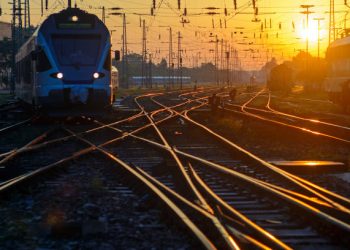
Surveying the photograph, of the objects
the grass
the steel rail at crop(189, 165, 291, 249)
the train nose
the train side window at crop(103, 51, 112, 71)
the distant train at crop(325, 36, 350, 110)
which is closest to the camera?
the steel rail at crop(189, 165, 291, 249)

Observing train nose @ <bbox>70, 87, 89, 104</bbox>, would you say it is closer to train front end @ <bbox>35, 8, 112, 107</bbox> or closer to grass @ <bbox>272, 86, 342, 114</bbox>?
train front end @ <bbox>35, 8, 112, 107</bbox>

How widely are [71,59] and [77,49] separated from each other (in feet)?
1.34

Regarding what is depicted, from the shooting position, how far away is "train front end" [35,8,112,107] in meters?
19.2

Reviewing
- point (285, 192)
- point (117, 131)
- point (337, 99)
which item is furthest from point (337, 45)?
point (285, 192)

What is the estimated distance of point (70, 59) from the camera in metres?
19.3

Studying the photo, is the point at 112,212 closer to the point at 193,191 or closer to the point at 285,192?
the point at 193,191

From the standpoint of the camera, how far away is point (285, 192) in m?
7.60

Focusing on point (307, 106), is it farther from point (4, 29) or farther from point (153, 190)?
point (4, 29)

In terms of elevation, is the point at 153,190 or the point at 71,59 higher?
the point at 71,59

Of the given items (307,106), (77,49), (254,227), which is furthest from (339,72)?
(254,227)

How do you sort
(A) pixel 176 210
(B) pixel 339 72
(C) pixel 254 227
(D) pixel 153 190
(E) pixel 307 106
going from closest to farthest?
1. (C) pixel 254 227
2. (A) pixel 176 210
3. (D) pixel 153 190
4. (B) pixel 339 72
5. (E) pixel 307 106

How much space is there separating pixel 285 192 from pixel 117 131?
10538mm

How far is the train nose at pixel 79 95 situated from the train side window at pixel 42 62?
3.63 ft

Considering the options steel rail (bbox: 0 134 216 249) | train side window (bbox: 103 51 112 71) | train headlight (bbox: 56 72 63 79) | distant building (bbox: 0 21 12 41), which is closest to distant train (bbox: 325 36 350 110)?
train side window (bbox: 103 51 112 71)
